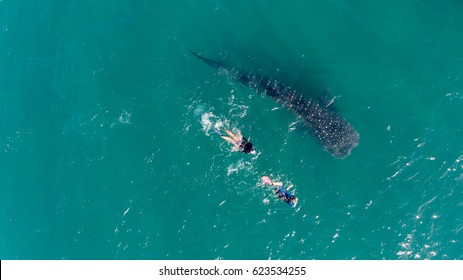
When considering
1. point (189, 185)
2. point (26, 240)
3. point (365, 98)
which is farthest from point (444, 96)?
point (26, 240)

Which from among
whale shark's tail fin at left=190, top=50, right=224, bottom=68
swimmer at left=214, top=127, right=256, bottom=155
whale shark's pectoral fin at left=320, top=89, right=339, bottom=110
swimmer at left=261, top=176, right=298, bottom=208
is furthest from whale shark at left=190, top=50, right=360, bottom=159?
swimmer at left=261, top=176, right=298, bottom=208

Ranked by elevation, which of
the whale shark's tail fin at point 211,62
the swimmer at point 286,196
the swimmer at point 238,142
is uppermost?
the whale shark's tail fin at point 211,62

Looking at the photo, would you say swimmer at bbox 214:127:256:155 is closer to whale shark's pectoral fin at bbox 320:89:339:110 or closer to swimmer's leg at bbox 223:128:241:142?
swimmer's leg at bbox 223:128:241:142

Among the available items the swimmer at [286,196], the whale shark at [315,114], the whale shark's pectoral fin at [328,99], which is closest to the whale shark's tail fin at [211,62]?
the whale shark at [315,114]

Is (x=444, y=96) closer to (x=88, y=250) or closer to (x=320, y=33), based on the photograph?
(x=320, y=33)

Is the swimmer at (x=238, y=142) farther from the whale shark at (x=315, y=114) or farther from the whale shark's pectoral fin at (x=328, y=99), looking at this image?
the whale shark's pectoral fin at (x=328, y=99)
